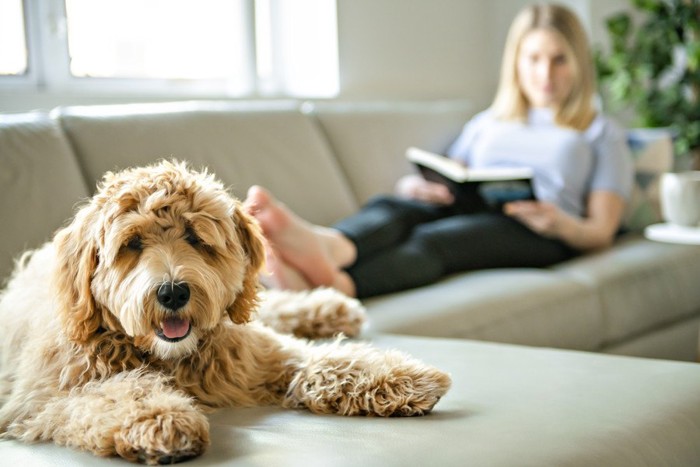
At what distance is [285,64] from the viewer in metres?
4.39

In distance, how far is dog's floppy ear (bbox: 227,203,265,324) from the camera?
158cm

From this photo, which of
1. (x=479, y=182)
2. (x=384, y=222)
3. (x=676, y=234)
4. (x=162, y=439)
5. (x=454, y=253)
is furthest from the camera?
(x=479, y=182)

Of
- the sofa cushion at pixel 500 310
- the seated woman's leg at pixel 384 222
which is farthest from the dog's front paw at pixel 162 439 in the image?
the seated woman's leg at pixel 384 222

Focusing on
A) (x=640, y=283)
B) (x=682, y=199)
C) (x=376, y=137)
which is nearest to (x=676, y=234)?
(x=682, y=199)

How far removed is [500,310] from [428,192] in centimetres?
84

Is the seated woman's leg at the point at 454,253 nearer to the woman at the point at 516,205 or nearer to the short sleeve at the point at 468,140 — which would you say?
the woman at the point at 516,205

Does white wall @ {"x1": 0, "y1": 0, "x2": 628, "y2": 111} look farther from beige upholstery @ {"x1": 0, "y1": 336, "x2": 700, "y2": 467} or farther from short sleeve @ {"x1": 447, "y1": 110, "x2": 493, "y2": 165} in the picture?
beige upholstery @ {"x1": 0, "y1": 336, "x2": 700, "y2": 467}

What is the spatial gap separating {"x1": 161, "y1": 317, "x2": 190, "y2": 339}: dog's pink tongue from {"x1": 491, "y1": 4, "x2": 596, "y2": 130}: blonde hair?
250 centimetres

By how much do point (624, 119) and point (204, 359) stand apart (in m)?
4.33

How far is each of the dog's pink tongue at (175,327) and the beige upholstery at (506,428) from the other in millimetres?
169

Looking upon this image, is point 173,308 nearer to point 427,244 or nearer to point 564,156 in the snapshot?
point 427,244

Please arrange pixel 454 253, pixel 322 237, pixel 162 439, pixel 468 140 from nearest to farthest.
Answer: pixel 162 439, pixel 322 237, pixel 454 253, pixel 468 140

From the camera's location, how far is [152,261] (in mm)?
1396

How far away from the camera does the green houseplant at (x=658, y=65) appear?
15.0ft
